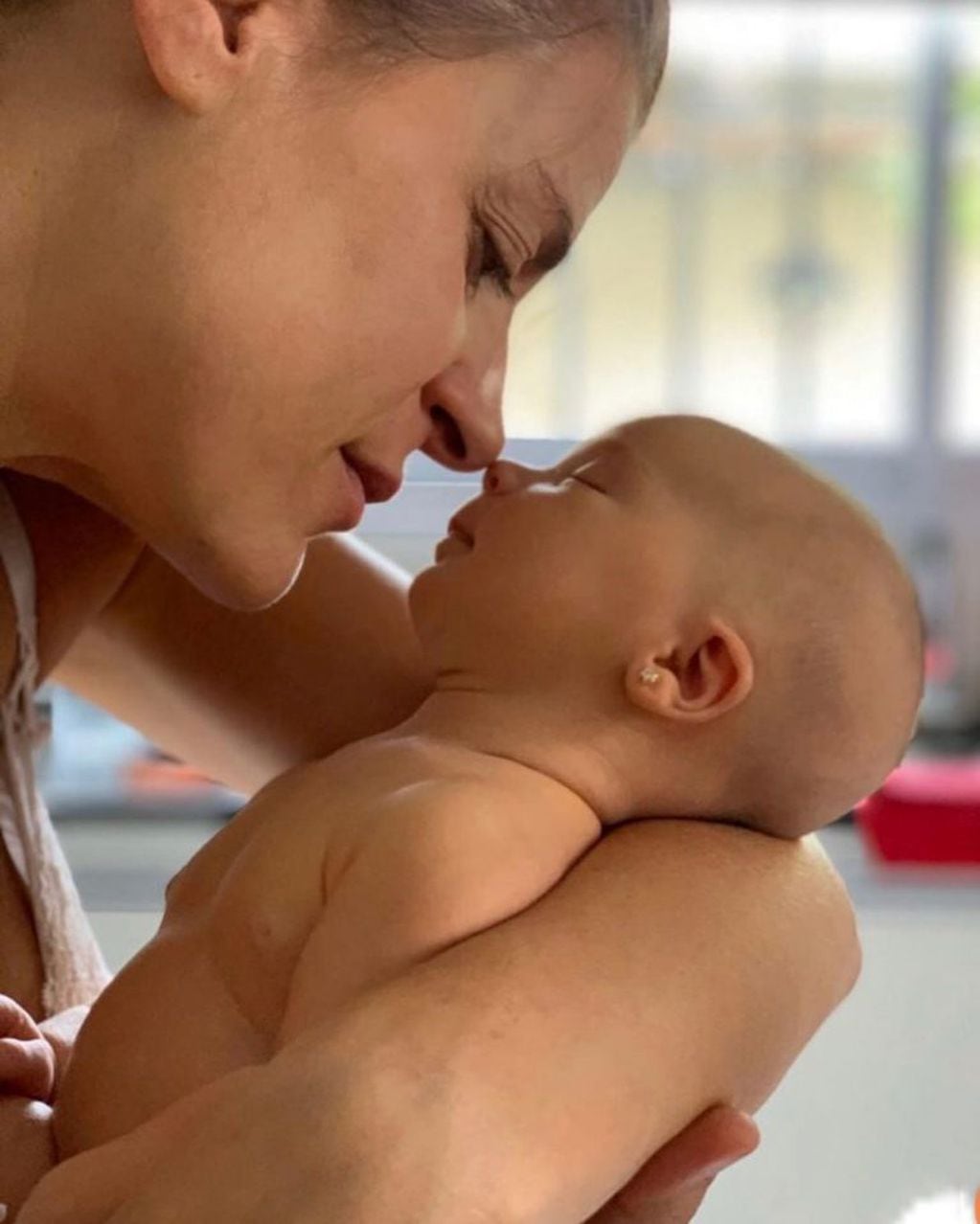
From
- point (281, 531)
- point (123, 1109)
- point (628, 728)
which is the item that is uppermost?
point (281, 531)

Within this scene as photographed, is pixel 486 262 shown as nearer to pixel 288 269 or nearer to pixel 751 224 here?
pixel 288 269

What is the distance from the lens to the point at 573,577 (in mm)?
1038

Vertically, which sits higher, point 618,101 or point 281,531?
point 618,101

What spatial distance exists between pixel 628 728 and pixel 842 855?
136 cm

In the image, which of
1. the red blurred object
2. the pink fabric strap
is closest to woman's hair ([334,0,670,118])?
the pink fabric strap

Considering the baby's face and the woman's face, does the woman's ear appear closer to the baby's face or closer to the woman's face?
the woman's face

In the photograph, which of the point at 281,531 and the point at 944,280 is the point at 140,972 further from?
the point at 944,280

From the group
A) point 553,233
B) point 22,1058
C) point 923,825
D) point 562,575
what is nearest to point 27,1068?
point 22,1058

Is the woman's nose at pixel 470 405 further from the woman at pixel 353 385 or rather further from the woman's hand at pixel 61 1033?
the woman's hand at pixel 61 1033

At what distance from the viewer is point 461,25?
871mm

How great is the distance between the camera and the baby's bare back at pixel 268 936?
0.88 metres

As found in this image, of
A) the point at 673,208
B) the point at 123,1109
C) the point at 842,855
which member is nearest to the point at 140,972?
the point at 123,1109

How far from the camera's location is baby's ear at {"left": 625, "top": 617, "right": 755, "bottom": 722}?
1.01m

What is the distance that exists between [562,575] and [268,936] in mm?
248
